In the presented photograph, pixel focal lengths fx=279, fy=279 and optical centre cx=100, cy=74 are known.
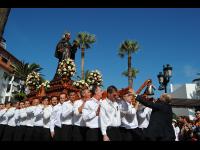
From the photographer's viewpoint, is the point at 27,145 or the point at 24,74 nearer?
the point at 27,145

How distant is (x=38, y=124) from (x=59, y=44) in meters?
5.18

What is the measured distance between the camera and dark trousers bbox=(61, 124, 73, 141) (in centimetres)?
720

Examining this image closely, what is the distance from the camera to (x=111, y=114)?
5.94m

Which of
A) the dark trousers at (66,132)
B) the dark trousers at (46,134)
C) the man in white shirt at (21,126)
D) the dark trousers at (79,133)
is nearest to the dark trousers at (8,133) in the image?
the man in white shirt at (21,126)

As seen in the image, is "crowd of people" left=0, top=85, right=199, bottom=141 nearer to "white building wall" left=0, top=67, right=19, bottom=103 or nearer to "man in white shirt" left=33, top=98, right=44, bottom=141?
"man in white shirt" left=33, top=98, right=44, bottom=141

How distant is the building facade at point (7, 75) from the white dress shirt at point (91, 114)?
185 feet

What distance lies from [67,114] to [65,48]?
231 inches

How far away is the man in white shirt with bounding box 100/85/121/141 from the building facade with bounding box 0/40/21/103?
56381 millimetres

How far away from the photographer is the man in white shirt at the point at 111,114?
583cm

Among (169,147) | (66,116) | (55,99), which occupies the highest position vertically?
(55,99)

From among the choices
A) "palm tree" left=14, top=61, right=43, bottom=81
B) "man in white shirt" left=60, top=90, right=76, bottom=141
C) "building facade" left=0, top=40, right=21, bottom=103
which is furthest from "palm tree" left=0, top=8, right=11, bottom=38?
"building facade" left=0, top=40, right=21, bottom=103

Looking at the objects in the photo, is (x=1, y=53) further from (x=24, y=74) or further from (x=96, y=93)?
(x=96, y=93)
